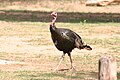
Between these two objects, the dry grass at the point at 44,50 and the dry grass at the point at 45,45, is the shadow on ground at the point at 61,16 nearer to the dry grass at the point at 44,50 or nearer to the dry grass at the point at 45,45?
the dry grass at the point at 45,45

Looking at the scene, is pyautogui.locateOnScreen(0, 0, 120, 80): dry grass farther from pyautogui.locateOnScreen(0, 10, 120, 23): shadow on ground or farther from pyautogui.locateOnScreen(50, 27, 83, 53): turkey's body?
pyautogui.locateOnScreen(50, 27, 83, 53): turkey's body

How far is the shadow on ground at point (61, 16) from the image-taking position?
28875 mm

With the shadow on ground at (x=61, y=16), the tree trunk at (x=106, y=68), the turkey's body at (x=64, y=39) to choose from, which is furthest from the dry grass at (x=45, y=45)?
the tree trunk at (x=106, y=68)

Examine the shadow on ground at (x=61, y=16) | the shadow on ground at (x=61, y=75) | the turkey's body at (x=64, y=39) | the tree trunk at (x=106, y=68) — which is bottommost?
the shadow on ground at (x=61, y=16)

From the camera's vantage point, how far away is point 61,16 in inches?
1230

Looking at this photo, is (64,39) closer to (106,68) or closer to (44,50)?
(106,68)

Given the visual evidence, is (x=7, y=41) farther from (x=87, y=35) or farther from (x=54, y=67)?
(x=54, y=67)

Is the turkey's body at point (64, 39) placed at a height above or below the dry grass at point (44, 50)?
above

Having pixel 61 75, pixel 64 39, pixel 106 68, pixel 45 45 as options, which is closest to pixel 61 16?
pixel 45 45

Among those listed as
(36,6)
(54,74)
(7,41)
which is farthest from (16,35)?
(36,6)

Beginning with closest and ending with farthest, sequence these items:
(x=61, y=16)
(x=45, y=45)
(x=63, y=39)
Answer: (x=63, y=39), (x=45, y=45), (x=61, y=16)

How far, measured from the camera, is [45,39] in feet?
65.2

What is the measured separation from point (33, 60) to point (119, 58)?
2.39 metres

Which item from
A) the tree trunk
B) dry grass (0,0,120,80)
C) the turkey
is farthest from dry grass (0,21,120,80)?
the tree trunk
